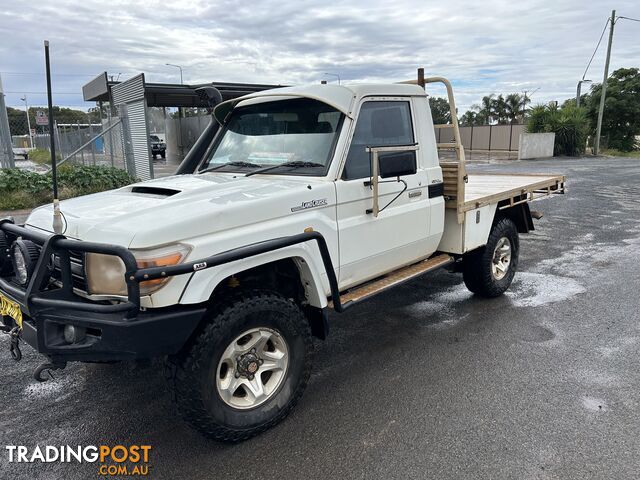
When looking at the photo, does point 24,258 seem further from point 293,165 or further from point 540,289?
point 540,289

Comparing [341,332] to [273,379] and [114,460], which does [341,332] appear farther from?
[114,460]

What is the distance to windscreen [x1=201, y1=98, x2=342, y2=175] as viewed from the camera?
12.7ft

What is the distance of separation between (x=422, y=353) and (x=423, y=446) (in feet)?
4.47

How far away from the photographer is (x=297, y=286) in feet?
11.9

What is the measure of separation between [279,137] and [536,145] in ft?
91.6

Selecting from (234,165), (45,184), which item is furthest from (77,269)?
(45,184)

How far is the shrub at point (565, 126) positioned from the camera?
98.3ft

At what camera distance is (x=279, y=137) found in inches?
163

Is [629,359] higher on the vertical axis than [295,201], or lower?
→ lower

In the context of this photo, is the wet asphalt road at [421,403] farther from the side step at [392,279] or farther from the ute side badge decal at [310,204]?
the ute side badge decal at [310,204]

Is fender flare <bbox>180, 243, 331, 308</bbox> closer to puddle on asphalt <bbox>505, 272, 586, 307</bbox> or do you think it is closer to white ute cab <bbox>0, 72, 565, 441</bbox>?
white ute cab <bbox>0, 72, 565, 441</bbox>

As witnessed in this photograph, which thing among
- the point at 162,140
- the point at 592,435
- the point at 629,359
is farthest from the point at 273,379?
the point at 162,140

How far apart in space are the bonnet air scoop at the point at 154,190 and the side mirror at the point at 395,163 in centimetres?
144

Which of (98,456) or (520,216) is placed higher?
(520,216)
